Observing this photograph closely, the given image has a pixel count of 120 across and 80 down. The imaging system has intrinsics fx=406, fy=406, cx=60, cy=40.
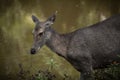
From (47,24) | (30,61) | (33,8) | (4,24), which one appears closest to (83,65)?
(47,24)

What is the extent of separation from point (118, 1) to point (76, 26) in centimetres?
517

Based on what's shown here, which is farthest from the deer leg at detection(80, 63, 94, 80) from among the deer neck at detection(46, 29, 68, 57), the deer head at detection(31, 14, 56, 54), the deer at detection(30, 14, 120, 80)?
the deer head at detection(31, 14, 56, 54)

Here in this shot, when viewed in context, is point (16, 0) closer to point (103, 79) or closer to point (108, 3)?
point (108, 3)

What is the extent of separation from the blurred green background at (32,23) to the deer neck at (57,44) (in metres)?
0.53

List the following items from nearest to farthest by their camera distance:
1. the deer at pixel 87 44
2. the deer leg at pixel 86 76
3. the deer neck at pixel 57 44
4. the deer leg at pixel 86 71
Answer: the deer leg at pixel 86 76 → the deer leg at pixel 86 71 → the deer at pixel 87 44 → the deer neck at pixel 57 44

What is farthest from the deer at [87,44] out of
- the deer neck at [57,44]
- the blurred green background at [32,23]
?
the blurred green background at [32,23]

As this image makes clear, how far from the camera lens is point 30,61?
12469mm

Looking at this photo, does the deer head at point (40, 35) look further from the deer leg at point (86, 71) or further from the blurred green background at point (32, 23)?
the deer leg at point (86, 71)

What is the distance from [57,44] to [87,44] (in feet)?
2.53

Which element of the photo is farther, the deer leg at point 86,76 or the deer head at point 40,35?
the deer head at point 40,35

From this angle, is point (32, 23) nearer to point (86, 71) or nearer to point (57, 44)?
point (57, 44)

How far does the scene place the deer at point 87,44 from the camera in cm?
967

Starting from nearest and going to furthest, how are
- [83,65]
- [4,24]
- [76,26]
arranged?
[83,65] → [76,26] → [4,24]

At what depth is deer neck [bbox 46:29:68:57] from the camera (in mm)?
9977
